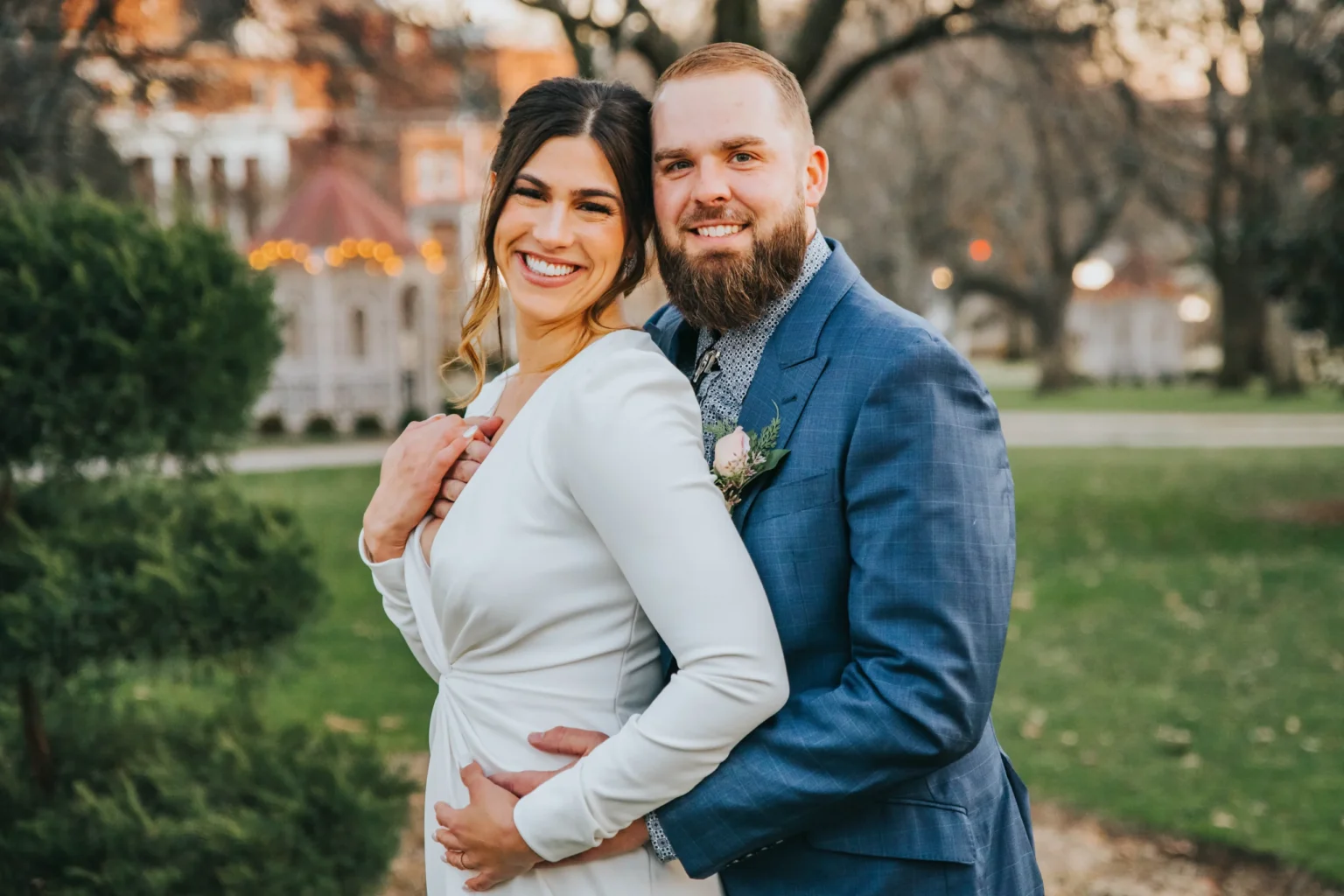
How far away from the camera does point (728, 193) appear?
2199 millimetres

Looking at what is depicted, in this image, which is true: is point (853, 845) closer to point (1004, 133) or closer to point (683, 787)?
point (683, 787)

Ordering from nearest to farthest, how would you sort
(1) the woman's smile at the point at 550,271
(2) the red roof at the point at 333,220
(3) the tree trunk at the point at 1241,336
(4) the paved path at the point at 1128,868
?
(1) the woman's smile at the point at 550,271 → (4) the paved path at the point at 1128,868 → (2) the red roof at the point at 333,220 → (3) the tree trunk at the point at 1241,336

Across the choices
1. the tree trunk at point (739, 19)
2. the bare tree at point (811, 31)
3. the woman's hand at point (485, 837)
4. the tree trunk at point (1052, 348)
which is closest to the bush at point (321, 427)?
the bare tree at point (811, 31)

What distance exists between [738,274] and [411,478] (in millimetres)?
682

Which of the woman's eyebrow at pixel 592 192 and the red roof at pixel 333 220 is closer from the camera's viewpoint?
the woman's eyebrow at pixel 592 192

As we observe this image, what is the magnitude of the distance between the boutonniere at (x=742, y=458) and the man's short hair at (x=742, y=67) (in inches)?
21.4

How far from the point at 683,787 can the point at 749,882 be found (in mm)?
319

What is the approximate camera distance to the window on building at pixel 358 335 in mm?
25812

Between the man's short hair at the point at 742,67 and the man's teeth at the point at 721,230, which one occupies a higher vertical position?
the man's short hair at the point at 742,67

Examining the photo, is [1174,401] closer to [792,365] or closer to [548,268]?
[792,365]

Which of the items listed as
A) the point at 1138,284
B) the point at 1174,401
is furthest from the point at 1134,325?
the point at 1174,401

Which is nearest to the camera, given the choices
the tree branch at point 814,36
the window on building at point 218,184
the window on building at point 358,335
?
the tree branch at point 814,36

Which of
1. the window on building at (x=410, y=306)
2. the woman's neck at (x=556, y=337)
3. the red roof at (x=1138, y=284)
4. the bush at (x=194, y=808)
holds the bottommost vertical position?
the red roof at (x=1138, y=284)

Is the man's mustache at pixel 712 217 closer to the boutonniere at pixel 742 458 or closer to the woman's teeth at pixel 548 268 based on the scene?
the woman's teeth at pixel 548 268
